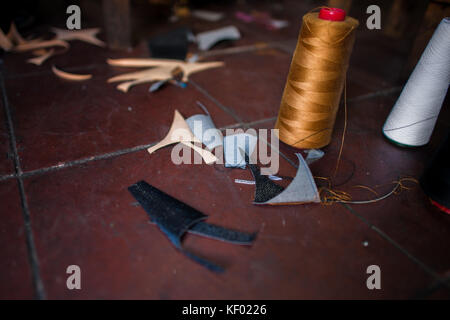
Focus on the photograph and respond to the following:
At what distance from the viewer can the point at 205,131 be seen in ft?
3.86

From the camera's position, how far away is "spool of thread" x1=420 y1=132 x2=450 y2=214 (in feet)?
2.85

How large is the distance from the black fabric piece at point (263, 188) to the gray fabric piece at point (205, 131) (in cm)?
19

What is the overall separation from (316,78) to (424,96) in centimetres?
41

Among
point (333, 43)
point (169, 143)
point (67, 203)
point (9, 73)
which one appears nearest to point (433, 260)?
point (333, 43)

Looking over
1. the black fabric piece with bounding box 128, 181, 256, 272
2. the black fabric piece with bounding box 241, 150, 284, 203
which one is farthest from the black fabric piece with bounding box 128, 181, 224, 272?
the black fabric piece with bounding box 241, 150, 284, 203

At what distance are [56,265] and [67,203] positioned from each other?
205mm

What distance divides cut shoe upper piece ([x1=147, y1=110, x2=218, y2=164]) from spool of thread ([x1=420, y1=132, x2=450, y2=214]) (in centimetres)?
66

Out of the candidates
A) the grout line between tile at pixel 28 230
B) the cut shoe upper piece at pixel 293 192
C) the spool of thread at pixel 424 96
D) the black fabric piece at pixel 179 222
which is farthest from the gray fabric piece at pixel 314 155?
the grout line between tile at pixel 28 230

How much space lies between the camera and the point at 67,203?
2.89ft

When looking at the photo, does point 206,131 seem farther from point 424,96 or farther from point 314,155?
point 424,96

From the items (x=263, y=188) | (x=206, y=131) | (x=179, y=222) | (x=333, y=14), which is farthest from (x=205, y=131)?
(x=333, y=14)

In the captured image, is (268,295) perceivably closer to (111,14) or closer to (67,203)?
(67,203)

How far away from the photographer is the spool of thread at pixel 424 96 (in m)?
1.01

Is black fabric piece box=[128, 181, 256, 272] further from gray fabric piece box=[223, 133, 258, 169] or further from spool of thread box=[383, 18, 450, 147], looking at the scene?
spool of thread box=[383, 18, 450, 147]
